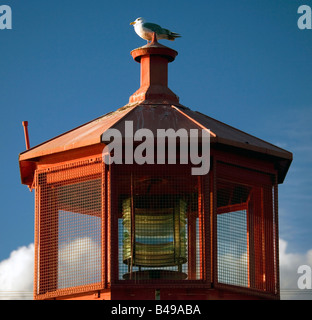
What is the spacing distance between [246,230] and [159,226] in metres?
2.55

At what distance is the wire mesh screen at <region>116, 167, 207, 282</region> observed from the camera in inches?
1880

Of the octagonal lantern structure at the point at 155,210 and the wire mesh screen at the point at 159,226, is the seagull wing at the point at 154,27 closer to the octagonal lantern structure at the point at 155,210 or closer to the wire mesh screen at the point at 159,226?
the octagonal lantern structure at the point at 155,210

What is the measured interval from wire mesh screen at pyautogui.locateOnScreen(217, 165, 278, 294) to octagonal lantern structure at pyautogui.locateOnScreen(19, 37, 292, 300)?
0.09 feet

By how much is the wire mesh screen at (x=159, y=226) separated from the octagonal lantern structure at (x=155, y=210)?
29 millimetres

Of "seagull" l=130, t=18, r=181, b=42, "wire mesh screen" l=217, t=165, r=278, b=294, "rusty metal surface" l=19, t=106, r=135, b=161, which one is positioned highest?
"seagull" l=130, t=18, r=181, b=42

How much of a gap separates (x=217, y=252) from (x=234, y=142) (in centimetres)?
323

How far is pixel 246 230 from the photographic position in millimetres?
49219

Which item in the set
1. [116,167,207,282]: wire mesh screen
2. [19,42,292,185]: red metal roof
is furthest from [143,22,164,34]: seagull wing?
[116,167,207,282]: wire mesh screen

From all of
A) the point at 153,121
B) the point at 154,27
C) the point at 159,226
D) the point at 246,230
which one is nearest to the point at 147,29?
the point at 154,27

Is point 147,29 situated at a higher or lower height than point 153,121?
higher

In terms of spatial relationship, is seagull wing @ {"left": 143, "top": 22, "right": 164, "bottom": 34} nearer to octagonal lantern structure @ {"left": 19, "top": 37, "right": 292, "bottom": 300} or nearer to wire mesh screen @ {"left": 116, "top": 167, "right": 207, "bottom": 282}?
octagonal lantern structure @ {"left": 19, "top": 37, "right": 292, "bottom": 300}

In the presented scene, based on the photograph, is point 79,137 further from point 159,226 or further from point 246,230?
point 246,230
